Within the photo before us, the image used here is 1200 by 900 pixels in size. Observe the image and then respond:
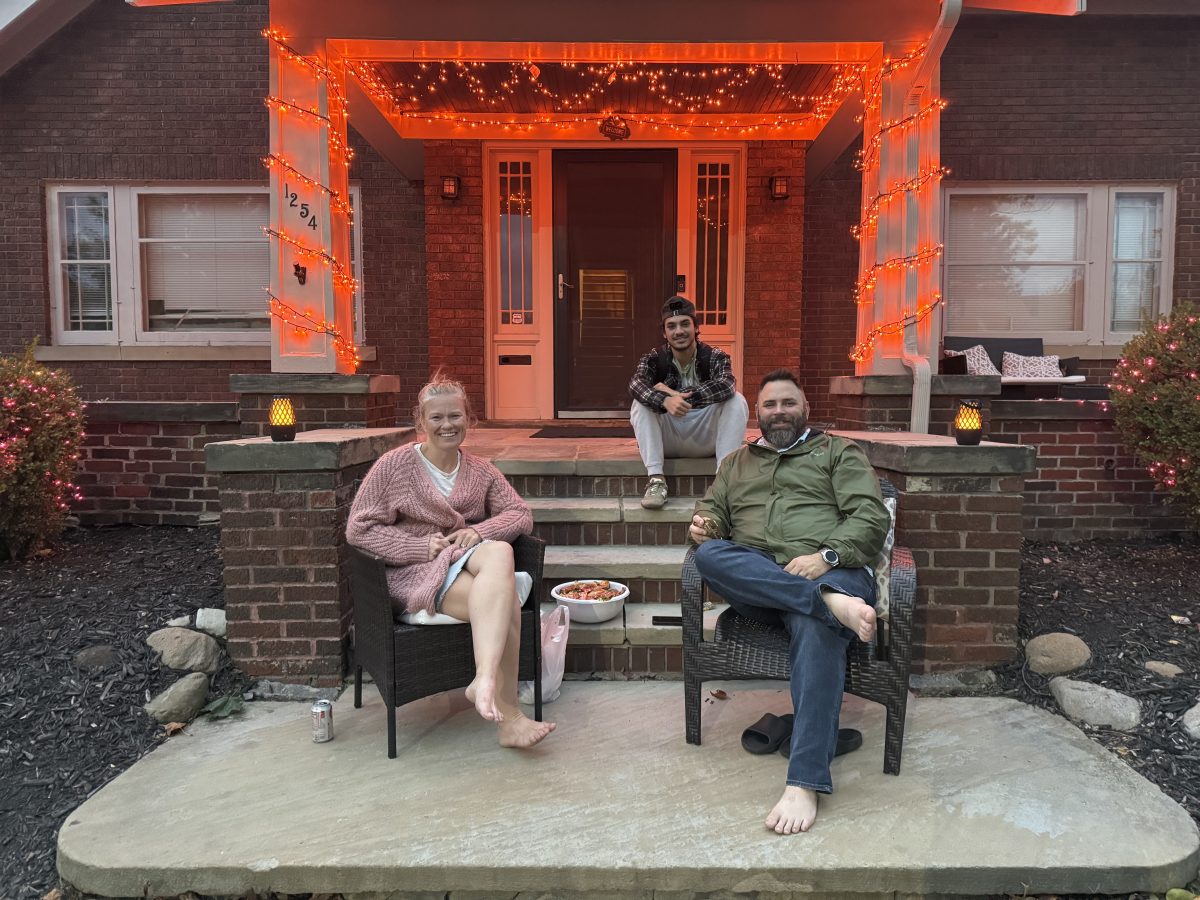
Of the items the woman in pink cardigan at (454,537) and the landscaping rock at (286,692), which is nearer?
the woman in pink cardigan at (454,537)

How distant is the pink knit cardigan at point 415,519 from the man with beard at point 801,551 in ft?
2.47

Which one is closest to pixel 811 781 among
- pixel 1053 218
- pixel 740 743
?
pixel 740 743

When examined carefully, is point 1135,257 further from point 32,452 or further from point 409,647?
point 32,452

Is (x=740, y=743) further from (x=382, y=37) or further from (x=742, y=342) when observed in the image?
(x=742, y=342)

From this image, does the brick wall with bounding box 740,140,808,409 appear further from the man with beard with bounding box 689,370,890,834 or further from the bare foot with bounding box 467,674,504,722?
the bare foot with bounding box 467,674,504,722

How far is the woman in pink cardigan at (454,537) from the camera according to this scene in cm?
239

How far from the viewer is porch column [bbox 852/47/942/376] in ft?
14.1

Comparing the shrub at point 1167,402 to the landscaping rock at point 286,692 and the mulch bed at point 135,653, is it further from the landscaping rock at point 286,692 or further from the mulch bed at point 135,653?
the landscaping rock at point 286,692

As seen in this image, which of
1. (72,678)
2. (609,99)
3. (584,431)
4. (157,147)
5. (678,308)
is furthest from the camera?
(157,147)

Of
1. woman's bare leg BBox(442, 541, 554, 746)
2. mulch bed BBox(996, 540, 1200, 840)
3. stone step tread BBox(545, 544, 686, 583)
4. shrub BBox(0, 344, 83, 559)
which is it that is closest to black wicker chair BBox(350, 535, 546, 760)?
woman's bare leg BBox(442, 541, 554, 746)

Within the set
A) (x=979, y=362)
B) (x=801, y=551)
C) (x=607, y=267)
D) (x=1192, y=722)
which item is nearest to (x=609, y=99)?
(x=607, y=267)

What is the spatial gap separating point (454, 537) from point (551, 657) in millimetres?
592

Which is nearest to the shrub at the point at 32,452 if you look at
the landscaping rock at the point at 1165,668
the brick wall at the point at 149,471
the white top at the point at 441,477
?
the brick wall at the point at 149,471

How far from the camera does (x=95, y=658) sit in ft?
9.73
